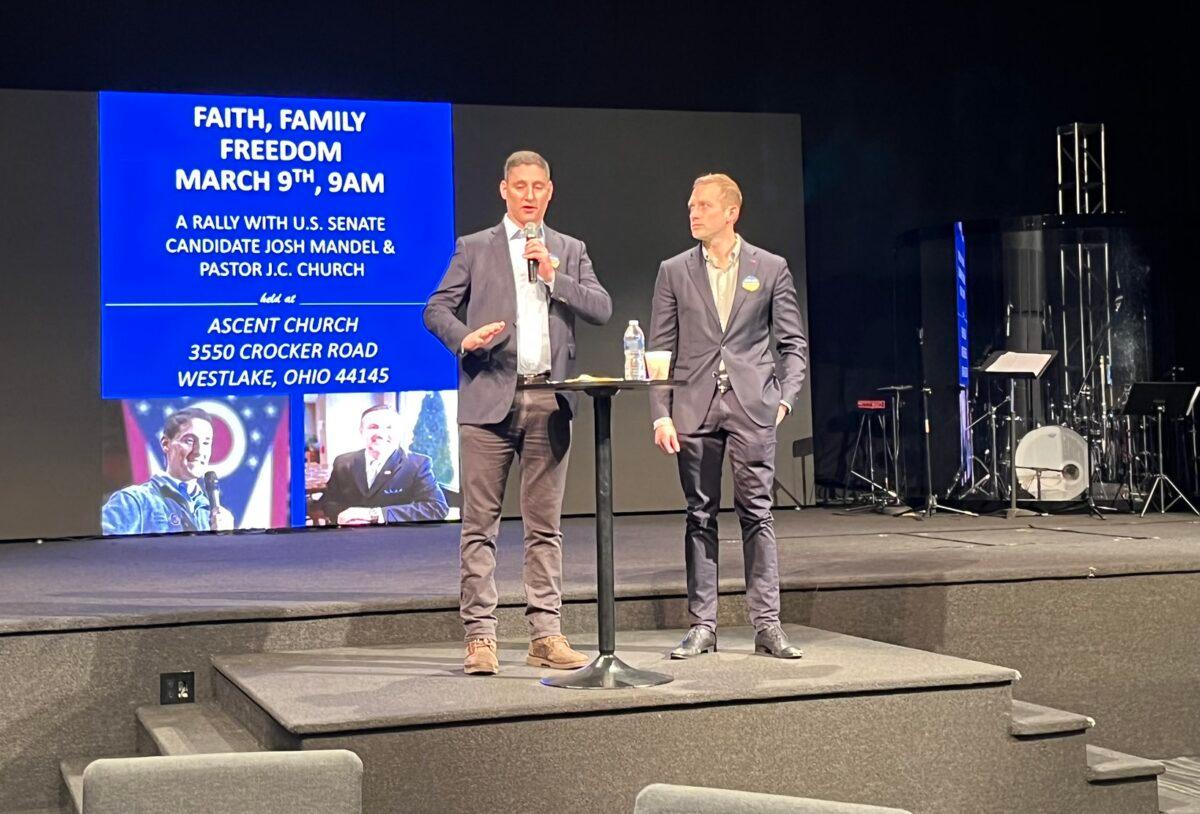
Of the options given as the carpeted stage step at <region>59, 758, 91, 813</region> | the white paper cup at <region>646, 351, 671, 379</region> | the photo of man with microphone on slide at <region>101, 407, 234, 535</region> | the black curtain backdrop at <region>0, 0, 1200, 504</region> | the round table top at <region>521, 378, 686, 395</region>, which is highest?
the black curtain backdrop at <region>0, 0, 1200, 504</region>

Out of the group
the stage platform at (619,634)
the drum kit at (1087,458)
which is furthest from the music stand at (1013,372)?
the stage platform at (619,634)

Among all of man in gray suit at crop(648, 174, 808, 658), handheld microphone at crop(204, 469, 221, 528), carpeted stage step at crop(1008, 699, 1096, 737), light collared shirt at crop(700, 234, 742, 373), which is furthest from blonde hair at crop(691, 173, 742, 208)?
handheld microphone at crop(204, 469, 221, 528)

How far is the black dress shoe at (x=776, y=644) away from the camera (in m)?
4.22

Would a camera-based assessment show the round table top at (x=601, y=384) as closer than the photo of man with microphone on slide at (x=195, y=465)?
Yes

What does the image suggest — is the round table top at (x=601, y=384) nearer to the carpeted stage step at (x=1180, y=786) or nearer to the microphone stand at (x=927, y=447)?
the carpeted stage step at (x=1180, y=786)

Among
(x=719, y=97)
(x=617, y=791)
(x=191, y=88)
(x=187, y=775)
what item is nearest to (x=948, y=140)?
(x=719, y=97)

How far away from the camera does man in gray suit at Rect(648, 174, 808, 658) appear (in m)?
4.21

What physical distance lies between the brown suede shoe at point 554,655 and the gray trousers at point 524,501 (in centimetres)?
3

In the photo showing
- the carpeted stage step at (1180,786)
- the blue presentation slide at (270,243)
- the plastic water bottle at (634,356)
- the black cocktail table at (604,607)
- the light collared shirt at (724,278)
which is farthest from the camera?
the blue presentation slide at (270,243)

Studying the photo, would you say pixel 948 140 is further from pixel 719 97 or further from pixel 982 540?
pixel 982 540

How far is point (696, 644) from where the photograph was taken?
14.0ft

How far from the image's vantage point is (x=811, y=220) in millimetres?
10086

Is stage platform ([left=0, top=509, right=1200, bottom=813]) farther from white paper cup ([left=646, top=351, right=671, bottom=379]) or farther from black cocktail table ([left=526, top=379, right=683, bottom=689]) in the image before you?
white paper cup ([left=646, top=351, right=671, bottom=379])

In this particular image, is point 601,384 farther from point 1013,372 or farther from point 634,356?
Result: point 1013,372
